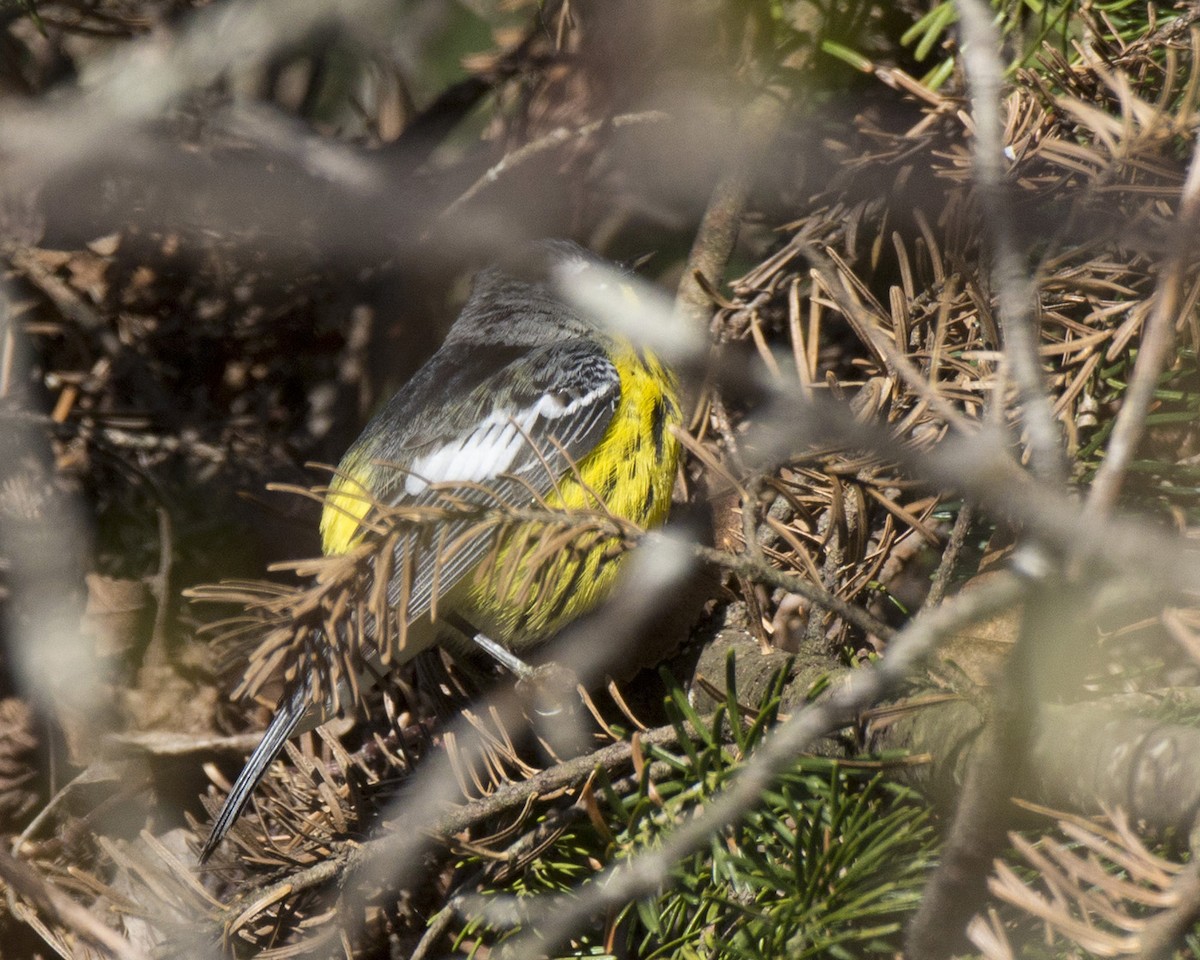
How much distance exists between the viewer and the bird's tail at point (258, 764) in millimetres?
1838

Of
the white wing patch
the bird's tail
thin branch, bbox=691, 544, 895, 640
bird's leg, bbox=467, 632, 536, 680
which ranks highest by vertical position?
thin branch, bbox=691, 544, 895, 640

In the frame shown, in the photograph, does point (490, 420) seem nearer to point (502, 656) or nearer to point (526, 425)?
point (526, 425)

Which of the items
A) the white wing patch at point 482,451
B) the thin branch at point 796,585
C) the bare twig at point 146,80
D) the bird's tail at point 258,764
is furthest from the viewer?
the white wing patch at point 482,451

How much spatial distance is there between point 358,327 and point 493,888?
1.48 m

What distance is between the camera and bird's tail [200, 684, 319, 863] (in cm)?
184

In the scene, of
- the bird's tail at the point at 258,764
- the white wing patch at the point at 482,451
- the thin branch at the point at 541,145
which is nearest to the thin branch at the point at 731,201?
the thin branch at the point at 541,145

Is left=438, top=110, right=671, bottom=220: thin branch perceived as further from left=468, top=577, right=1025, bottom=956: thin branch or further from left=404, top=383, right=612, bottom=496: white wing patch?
left=468, top=577, right=1025, bottom=956: thin branch

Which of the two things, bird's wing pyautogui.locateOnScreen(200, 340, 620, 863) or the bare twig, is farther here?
bird's wing pyautogui.locateOnScreen(200, 340, 620, 863)

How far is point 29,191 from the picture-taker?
2.40m

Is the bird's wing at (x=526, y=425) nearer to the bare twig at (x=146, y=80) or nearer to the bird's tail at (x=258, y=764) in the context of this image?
the bird's tail at (x=258, y=764)

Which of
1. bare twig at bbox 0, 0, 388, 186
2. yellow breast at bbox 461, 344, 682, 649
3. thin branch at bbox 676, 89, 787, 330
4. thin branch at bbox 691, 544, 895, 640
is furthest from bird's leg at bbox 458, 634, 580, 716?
bare twig at bbox 0, 0, 388, 186

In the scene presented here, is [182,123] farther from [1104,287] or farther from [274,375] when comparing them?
[1104,287]

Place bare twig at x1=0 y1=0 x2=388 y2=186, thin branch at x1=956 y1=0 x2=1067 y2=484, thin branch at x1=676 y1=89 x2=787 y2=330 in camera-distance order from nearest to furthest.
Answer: thin branch at x1=956 y1=0 x2=1067 y2=484 < bare twig at x1=0 y1=0 x2=388 y2=186 < thin branch at x1=676 y1=89 x2=787 y2=330

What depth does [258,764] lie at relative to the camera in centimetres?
194
